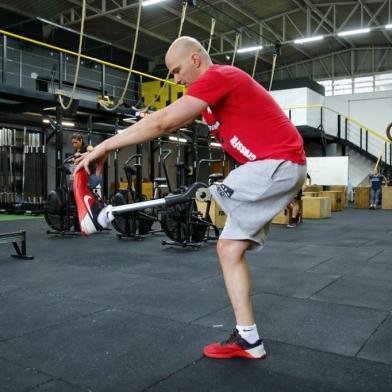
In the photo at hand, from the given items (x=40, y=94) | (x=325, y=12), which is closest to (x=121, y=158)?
(x=40, y=94)

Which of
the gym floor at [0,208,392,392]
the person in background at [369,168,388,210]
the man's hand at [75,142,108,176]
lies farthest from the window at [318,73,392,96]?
the man's hand at [75,142,108,176]

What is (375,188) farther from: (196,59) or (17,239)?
(196,59)

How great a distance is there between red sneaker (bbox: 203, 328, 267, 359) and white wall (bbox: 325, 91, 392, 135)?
1634 cm

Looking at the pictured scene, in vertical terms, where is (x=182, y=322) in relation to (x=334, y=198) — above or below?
below

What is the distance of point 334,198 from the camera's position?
11.1 metres

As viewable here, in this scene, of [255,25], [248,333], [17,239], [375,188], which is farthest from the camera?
[255,25]

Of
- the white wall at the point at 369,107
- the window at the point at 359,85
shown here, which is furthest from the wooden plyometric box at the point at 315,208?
the window at the point at 359,85

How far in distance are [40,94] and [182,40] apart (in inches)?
268

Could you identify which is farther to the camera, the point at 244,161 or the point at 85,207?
the point at 244,161

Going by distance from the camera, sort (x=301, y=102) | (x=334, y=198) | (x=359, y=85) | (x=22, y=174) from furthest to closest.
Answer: (x=359, y=85) < (x=301, y=102) < (x=334, y=198) < (x=22, y=174)

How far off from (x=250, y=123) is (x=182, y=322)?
1171 millimetres

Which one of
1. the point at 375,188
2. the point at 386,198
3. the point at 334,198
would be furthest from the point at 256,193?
the point at 386,198

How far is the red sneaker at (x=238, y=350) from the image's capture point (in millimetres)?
1821

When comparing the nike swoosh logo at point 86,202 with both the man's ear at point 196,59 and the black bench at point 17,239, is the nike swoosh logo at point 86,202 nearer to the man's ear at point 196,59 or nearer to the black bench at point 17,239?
the man's ear at point 196,59
